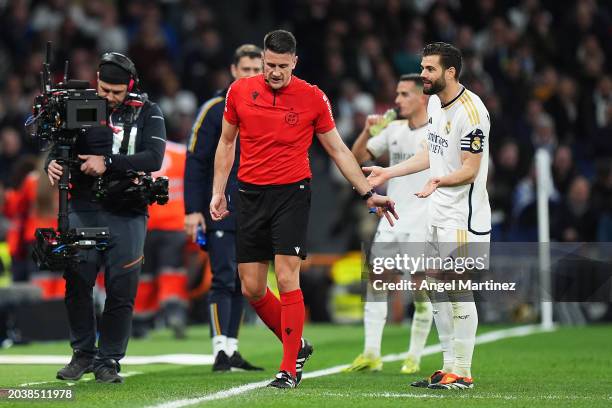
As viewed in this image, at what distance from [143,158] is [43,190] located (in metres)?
5.77

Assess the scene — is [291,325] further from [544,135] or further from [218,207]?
[544,135]

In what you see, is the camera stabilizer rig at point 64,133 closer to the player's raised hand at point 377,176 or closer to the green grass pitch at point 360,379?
the green grass pitch at point 360,379

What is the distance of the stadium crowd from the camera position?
19000mm

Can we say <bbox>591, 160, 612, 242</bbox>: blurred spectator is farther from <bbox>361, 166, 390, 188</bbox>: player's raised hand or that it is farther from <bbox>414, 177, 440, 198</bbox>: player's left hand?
<bbox>414, 177, 440, 198</bbox>: player's left hand

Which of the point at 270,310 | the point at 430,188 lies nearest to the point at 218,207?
the point at 270,310

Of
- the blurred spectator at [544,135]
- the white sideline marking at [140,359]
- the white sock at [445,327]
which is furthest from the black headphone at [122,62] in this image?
the blurred spectator at [544,135]

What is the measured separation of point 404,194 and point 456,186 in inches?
84.6

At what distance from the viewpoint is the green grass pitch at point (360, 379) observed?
802 centimetres

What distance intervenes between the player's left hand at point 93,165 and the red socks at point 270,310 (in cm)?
141

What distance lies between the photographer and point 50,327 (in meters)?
14.6

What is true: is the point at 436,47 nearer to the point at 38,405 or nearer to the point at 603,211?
the point at 38,405

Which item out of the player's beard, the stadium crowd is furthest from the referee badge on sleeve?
the stadium crowd

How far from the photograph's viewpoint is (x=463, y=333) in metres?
8.78

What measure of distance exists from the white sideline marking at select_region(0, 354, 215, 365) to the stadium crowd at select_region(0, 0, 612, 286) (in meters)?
6.29
